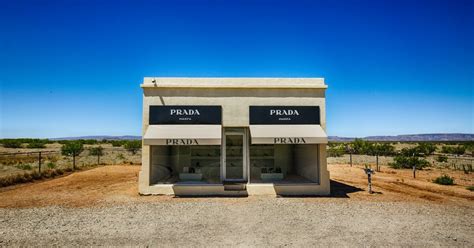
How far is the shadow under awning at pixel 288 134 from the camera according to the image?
33.8 feet

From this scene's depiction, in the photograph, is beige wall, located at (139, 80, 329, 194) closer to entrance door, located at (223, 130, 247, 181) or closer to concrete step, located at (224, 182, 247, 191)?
entrance door, located at (223, 130, 247, 181)

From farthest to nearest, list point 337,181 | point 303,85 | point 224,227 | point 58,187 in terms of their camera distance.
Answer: point 337,181, point 58,187, point 303,85, point 224,227

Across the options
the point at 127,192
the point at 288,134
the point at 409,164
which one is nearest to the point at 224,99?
the point at 288,134

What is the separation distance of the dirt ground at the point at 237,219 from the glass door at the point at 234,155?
1491mm

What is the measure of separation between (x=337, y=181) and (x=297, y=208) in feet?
22.0

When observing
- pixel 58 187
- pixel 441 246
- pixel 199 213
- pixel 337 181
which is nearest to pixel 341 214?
pixel 441 246

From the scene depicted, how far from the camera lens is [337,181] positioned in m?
14.3

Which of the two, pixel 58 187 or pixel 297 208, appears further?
pixel 58 187

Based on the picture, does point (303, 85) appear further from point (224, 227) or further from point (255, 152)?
point (224, 227)

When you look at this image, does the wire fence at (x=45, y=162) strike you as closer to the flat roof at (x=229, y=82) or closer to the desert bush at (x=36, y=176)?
the desert bush at (x=36, y=176)

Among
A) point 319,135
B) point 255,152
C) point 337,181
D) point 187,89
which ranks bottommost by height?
point 337,181

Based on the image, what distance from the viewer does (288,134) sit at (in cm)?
1054

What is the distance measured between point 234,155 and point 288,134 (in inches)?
100

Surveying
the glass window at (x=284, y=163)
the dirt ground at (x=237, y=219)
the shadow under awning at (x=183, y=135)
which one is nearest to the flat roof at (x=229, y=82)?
the shadow under awning at (x=183, y=135)
